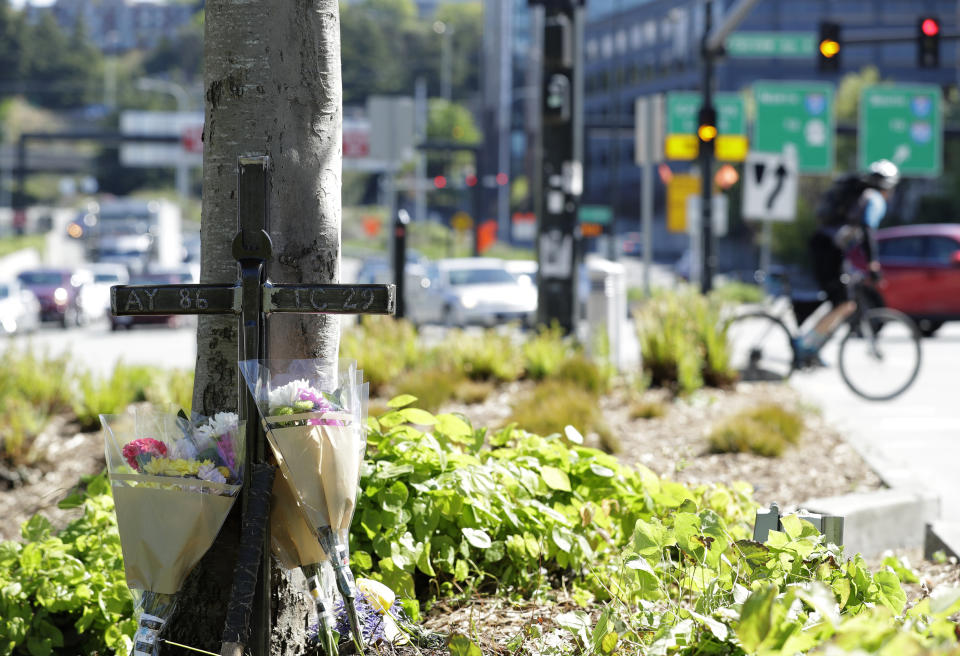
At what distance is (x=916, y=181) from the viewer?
57.0 meters

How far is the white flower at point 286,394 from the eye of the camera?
7.97ft

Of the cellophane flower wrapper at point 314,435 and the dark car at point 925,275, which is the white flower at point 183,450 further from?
the dark car at point 925,275

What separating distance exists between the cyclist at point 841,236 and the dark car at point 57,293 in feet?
89.9

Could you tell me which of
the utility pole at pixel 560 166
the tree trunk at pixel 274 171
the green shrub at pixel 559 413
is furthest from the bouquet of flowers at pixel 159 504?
the utility pole at pixel 560 166

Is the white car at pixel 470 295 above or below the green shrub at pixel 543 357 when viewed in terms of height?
below

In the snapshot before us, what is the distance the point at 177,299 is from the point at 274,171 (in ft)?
1.35

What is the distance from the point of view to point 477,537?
125 inches

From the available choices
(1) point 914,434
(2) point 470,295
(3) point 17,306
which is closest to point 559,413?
(1) point 914,434

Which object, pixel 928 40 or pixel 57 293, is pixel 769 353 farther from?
pixel 57 293

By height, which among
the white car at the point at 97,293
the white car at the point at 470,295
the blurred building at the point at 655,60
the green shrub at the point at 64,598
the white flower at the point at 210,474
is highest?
the blurred building at the point at 655,60

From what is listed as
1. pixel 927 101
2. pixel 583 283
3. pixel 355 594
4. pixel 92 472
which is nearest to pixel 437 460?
pixel 355 594

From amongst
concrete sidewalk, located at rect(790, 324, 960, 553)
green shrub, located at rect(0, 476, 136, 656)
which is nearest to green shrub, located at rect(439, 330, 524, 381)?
concrete sidewalk, located at rect(790, 324, 960, 553)

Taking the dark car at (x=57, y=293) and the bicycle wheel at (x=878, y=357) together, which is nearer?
the bicycle wheel at (x=878, y=357)

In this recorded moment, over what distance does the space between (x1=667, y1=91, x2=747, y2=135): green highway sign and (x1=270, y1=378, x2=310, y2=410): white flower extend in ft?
109
